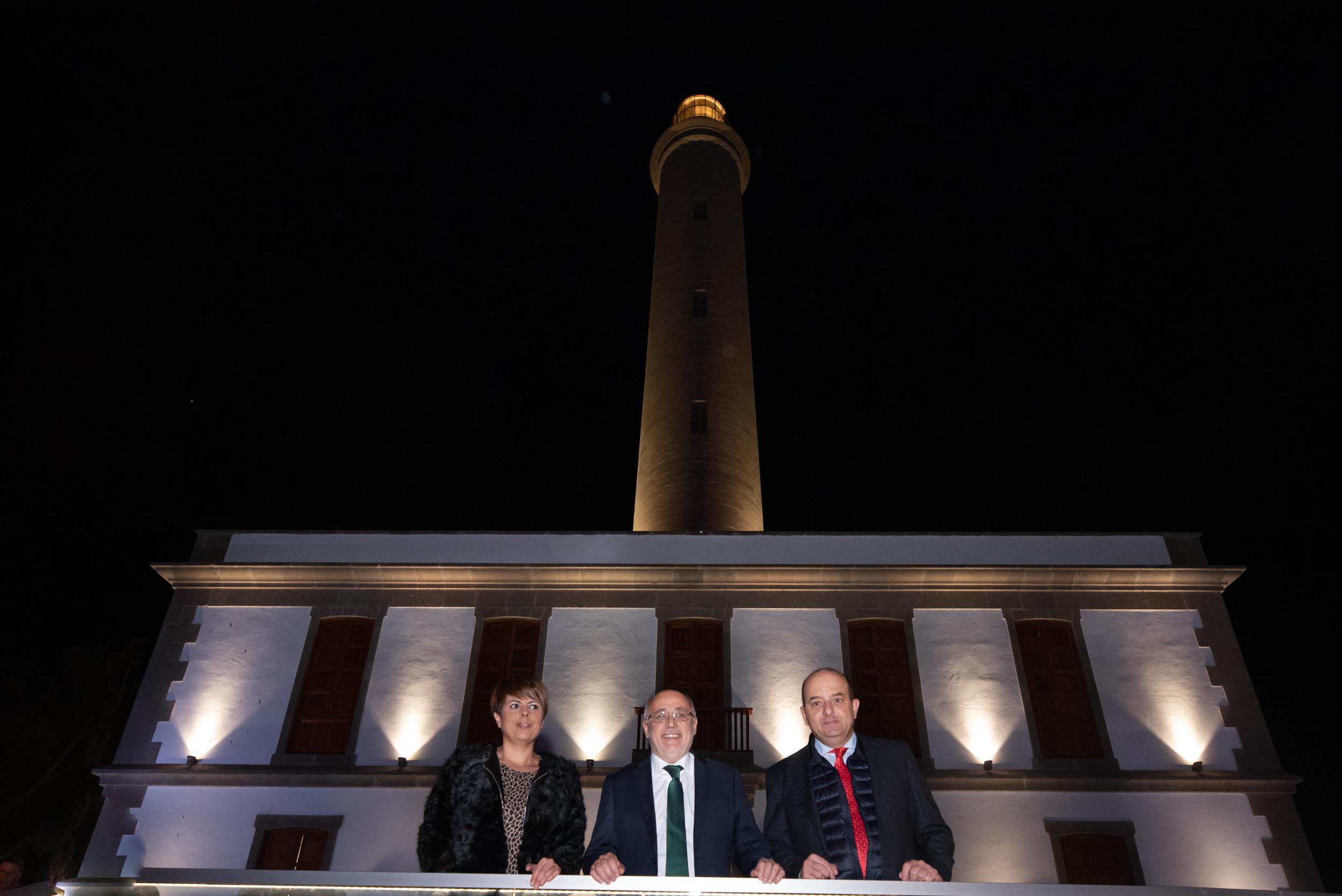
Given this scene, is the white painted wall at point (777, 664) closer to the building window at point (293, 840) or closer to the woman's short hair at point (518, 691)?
the building window at point (293, 840)

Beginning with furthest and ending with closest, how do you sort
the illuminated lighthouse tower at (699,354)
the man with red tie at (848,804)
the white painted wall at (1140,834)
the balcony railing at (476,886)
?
1. the illuminated lighthouse tower at (699,354)
2. the white painted wall at (1140,834)
3. the man with red tie at (848,804)
4. the balcony railing at (476,886)

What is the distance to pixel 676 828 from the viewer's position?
14.0 feet

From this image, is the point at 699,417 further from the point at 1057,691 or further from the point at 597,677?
the point at 1057,691

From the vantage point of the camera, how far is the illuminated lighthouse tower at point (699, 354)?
50.1 ft

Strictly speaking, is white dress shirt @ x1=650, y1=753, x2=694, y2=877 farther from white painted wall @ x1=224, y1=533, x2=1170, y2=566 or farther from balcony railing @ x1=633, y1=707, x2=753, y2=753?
white painted wall @ x1=224, y1=533, x2=1170, y2=566

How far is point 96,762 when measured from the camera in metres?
20.8

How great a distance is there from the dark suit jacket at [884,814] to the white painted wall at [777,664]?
6.69 meters

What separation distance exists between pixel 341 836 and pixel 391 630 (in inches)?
103

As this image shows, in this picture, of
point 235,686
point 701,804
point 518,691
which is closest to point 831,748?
point 701,804

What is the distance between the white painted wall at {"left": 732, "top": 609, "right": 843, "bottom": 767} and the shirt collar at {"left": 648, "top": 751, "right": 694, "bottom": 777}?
6954mm

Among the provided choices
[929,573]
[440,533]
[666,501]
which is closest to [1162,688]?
[929,573]

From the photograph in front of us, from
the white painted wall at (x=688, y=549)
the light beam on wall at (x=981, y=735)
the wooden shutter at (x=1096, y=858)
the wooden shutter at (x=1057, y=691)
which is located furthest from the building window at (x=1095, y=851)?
the white painted wall at (x=688, y=549)

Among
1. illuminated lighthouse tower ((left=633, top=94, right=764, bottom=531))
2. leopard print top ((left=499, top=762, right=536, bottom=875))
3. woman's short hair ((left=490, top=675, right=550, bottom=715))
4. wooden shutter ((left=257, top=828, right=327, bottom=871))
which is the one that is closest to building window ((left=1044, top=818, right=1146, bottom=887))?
illuminated lighthouse tower ((left=633, top=94, right=764, bottom=531))

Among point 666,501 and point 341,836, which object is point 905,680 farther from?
point 341,836
